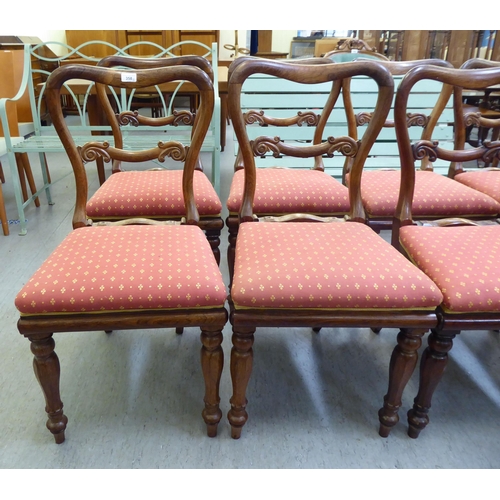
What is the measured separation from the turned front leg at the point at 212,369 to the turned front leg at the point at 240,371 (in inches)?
1.3

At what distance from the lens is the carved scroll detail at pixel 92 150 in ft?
3.67

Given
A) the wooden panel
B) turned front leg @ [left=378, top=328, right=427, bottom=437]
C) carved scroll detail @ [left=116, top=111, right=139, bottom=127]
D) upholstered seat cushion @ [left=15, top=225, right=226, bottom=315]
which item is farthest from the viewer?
the wooden panel

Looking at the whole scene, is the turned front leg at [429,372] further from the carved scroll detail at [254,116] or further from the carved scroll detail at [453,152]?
the carved scroll detail at [254,116]

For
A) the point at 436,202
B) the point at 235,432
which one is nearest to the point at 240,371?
the point at 235,432

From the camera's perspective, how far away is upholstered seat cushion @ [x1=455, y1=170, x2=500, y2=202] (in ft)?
4.89

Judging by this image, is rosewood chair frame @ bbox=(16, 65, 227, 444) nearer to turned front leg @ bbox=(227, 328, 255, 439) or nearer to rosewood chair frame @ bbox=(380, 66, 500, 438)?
turned front leg @ bbox=(227, 328, 255, 439)

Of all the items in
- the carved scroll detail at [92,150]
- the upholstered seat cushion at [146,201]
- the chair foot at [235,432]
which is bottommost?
the chair foot at [235,432]

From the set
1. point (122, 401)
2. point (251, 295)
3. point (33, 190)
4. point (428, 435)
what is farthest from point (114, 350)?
point (33, 190)

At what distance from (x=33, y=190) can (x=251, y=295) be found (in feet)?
7.08

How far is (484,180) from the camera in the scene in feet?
5.16

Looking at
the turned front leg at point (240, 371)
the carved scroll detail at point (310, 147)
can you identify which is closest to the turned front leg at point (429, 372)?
the turned front leg at point (240, 371)

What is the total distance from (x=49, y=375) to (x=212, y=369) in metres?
0.36

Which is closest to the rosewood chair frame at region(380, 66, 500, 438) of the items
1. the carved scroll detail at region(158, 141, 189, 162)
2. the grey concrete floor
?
the grey concrete floor

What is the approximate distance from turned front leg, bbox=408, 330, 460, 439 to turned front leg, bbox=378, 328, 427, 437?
0.09 feet
